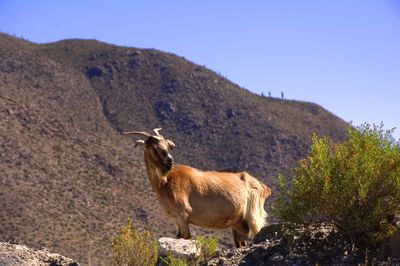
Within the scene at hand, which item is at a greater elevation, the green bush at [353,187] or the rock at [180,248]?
the green bush at [353,187]

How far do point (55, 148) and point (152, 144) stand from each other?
91.4 feet

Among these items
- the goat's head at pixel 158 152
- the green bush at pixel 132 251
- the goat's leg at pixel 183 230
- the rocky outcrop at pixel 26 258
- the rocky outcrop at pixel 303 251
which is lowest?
the rocky outcrop at pixel 26 258

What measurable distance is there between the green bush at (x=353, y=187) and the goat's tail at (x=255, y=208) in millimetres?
3028

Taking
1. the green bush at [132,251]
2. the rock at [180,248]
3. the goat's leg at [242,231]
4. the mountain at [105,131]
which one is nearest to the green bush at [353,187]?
the rock at [180,248]

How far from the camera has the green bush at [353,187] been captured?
948 centimetres

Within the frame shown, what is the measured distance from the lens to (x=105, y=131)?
46656 millimetres

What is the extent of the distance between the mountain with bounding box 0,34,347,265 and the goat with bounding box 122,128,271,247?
47.8 feet

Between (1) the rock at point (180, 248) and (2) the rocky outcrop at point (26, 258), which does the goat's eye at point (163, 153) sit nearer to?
(1) the rock at point (180, 248)

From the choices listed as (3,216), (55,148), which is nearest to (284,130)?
(55,148)

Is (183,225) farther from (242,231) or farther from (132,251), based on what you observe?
(242,231)

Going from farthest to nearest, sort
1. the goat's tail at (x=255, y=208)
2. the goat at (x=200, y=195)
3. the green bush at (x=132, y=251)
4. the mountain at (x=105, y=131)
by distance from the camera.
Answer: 1. the mountain at (x=105, y=131)
2. the goat's tail at (x=255, y=208)
3. the goat at (x=200, y=195)
4. the green bush at (x=132, y=251)

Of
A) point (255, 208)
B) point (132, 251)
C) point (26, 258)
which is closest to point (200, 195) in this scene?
point (255, 208)

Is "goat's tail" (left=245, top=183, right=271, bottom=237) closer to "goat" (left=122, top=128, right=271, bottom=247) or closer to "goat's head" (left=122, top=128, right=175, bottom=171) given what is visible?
"goat" (left=122, top=128, right=271, bottom=247)

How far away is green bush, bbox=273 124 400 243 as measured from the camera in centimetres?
948
